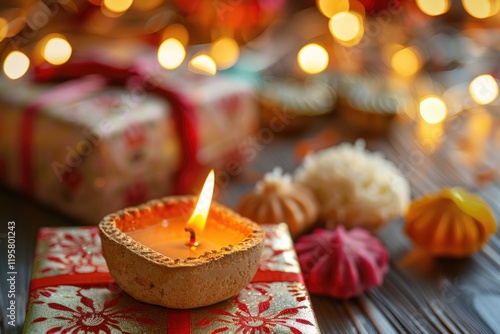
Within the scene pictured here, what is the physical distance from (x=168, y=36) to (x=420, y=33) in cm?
95

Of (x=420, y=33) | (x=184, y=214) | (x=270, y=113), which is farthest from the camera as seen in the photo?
(x=420, y=33)

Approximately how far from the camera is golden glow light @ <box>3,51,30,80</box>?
1.63 metres

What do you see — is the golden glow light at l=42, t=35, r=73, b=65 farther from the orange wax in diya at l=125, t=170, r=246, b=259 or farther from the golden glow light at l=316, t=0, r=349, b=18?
the golden glow light at l=316, t=0, r=349, b=18

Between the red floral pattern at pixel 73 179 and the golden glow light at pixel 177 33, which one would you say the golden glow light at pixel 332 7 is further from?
the red floral pattern at pixel 73 179

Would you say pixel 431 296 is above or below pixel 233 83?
below

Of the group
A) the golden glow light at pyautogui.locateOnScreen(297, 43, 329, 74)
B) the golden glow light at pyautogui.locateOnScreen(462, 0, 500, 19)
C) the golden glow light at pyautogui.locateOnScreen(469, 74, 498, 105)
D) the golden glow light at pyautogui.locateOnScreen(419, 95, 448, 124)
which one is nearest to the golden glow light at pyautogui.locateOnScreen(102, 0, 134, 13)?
the golden glow light at pyautogui.locateOnScreen(297, 43, 329, 74)

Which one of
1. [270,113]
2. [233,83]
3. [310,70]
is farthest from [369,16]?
[233,83]

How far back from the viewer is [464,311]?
1.14 metres

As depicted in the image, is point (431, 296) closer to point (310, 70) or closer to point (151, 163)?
point (151, 163)

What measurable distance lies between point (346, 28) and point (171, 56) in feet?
2.86

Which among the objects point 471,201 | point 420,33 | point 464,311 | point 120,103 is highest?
point 420,33

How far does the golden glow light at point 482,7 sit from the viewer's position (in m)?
2.65

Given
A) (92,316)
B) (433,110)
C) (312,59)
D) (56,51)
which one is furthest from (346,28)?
(92,316)

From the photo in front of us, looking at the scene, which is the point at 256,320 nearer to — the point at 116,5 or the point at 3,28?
the point at 3,28
